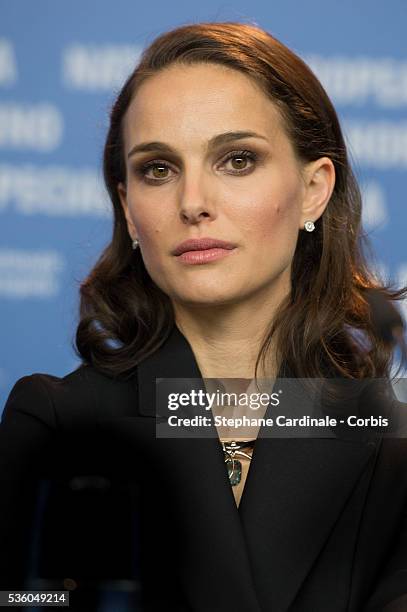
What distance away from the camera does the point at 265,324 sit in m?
1.59

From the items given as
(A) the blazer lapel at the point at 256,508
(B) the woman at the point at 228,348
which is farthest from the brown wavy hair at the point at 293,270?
(A) the blazer lapel at the point at 256,508

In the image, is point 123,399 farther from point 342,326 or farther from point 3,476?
point 342,326

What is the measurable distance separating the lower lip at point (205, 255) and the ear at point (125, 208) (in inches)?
6.5

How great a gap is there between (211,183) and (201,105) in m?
0.11

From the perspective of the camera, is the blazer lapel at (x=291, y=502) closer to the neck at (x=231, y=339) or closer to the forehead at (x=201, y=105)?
the neck at (x=231, y=339)

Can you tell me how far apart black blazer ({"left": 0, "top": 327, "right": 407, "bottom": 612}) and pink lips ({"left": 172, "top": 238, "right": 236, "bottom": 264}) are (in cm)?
16

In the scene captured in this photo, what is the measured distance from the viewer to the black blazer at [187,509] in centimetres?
143

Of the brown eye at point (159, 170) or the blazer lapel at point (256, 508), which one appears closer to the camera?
the blazer lapel at point (256, 508)

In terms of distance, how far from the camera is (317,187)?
1648 mm

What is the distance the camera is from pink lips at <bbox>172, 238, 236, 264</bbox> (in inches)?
57.7

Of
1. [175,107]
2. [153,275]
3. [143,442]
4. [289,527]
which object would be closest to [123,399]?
[143,442]

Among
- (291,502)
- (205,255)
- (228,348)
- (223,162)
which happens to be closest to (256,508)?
(291,502)

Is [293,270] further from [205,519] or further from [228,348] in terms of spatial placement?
[205,519]

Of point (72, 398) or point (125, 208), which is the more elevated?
point (125, 208)
